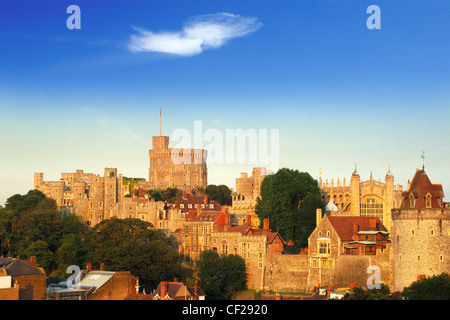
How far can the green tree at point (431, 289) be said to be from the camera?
50.3 metres

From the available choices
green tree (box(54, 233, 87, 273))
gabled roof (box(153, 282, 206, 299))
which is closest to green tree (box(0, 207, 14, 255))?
green tree (box(54, 233, 87, 273))

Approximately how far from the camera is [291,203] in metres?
78.1

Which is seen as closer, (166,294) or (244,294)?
(166,294)

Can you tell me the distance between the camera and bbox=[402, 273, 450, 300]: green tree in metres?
50.3

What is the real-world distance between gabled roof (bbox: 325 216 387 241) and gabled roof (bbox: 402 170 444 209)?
23.2 feet

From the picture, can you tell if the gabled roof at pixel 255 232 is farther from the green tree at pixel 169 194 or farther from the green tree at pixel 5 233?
the green tree at pixel 169 194

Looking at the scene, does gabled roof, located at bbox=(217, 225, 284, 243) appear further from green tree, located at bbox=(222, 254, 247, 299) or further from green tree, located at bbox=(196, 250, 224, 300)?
green tree, located at bbox=(196, 250, 224, 300)

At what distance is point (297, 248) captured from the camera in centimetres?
7412

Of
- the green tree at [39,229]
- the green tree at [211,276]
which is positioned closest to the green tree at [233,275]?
the green tree at [211,276]

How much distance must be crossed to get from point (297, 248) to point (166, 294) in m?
20.7

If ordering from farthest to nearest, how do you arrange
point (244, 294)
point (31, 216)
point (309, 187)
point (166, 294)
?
point (31, 216)
point (309, 187)
point (244, 294)
point (166, 294)

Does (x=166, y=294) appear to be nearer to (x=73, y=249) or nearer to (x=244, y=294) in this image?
(x=244, y=294)

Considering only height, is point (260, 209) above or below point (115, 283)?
above
